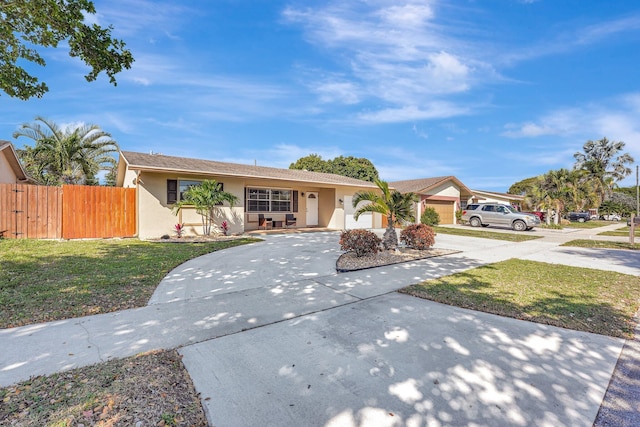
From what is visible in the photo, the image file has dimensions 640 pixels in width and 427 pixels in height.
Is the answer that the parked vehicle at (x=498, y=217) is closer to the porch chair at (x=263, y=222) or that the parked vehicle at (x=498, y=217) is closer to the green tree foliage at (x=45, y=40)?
the porch chair at (x=263, y=222)

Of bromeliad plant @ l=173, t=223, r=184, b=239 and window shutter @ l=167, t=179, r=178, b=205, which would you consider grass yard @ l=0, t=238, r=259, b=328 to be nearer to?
bromeliad plant @ l=173, t=223, r=184, b=239

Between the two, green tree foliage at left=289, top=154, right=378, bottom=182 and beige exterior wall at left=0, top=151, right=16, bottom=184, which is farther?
green tree foliage at left=289, top=154, right=378, bottom=182

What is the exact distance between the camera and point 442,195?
24031mm

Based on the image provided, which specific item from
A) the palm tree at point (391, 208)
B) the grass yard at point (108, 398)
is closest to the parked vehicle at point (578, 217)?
the palm tree at point (391, 208)

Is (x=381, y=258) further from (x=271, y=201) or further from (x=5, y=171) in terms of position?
(x=5, y=171)

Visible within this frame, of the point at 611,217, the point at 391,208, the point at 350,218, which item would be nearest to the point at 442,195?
the point at 350,218

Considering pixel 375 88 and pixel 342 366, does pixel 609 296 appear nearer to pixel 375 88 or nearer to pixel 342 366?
pixel 342 366

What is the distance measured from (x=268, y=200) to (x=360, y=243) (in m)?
9.56

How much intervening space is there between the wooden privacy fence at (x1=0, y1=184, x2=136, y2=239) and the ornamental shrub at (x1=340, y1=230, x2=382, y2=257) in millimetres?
9858

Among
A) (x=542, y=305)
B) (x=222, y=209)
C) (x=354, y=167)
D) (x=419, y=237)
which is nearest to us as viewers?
(x=542, y=305)

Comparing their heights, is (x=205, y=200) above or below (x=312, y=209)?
above

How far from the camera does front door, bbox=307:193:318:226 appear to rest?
18250mm

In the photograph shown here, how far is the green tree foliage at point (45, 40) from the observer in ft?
18.0

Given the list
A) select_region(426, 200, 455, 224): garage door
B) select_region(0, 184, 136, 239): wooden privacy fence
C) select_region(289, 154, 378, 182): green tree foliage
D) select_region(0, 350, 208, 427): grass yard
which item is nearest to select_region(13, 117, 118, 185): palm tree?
select_region(0, 184, 136, 239): wooden privacy fence
